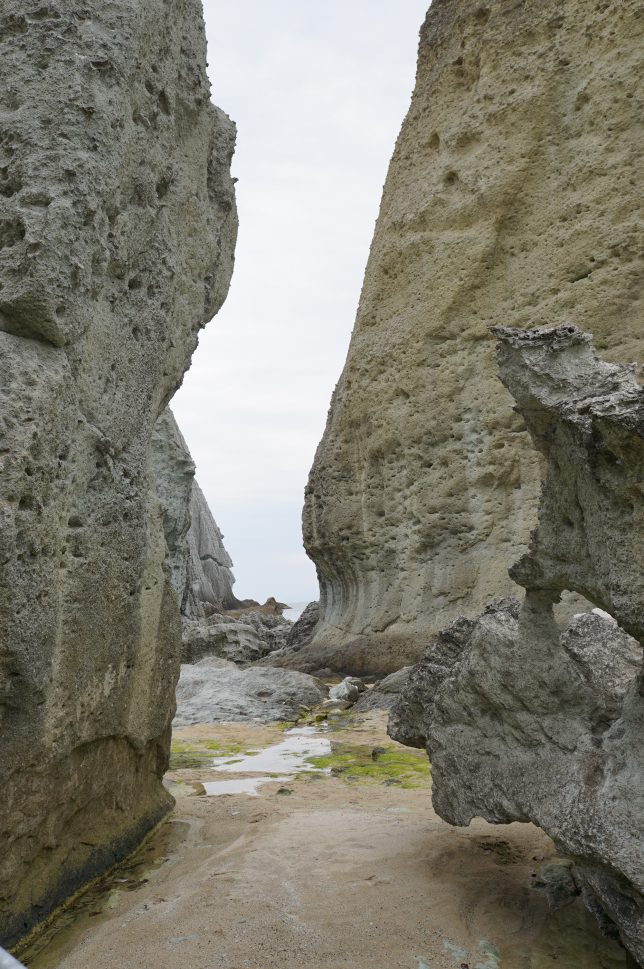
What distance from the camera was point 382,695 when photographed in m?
7.39

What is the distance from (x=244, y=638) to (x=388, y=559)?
3.31 metres

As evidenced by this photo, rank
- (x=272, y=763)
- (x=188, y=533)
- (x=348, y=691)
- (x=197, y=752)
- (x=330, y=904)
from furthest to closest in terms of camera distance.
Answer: (x=188, y=533) < (x=348, y=691) < (x=197, y=752) < (x=272, y=763) < (x=330, y=904)

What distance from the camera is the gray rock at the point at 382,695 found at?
7.14 meters

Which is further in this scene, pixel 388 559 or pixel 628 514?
pixel 388 559

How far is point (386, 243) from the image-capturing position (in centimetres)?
1052

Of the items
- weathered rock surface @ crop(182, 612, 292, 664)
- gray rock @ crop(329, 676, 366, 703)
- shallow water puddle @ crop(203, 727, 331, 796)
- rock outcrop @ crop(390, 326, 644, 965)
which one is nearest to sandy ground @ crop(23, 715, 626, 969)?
rock outcrop @ crop(390, 326, 644, 965)

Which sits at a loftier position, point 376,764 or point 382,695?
point 382,695

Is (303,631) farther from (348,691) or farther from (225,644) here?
(348,691)

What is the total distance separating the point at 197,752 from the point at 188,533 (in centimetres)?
1484

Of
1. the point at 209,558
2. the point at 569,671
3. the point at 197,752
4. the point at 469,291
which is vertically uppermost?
the point at 469,291

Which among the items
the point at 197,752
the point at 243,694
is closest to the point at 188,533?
the point at 243,694

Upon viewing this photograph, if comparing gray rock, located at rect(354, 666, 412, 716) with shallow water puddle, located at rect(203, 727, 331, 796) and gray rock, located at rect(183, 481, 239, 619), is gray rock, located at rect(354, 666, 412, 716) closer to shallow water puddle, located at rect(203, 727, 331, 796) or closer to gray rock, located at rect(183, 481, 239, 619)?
shallow water puddle, located at rect(203, 727, 331, 796)

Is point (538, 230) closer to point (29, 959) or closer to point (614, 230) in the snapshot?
point (614, 230)

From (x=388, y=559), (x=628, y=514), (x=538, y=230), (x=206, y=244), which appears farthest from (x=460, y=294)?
(x=628, y=514)
